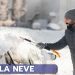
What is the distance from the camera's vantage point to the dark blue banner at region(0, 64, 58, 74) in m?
4.91

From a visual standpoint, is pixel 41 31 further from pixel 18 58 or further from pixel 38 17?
pixel 18 58

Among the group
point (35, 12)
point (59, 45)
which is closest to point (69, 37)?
point (59, 45)

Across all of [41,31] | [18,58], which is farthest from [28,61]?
[41,31]

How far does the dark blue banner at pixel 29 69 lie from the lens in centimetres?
491

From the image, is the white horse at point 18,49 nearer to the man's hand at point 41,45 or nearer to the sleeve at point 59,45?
the man's hand at point 41,45

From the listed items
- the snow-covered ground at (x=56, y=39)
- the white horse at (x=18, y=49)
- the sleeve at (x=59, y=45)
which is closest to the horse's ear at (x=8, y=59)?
the white horse at (x=18, y=49)

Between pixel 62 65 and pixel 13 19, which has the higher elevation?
pixel 13 19

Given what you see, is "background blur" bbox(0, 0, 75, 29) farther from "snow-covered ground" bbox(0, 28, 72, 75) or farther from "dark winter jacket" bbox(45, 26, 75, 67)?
"dark winter jacket" bbox(45, 26, 75, 67)

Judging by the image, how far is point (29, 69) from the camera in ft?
16.3

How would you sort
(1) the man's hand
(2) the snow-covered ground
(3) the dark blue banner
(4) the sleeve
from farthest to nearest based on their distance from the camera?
1. (2) the snow-covered ground
2. (3) the dark blue banner
3. (1) the man's hand
4. (4) the sleeve

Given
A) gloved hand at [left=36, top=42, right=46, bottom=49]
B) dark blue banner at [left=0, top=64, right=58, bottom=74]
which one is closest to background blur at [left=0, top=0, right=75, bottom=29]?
gloved hand at [left=36, top=42, right=46, bottom=49]

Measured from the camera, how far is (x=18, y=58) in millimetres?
4957

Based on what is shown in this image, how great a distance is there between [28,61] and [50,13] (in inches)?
25.7

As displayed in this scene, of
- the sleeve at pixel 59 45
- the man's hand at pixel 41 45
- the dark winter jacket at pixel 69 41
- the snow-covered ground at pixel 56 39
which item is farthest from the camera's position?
the snow-covered ground at pixel 56 39
